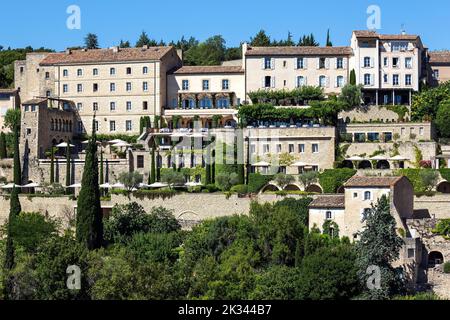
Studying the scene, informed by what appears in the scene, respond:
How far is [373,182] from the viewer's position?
52.6 m

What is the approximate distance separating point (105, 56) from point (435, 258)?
3370 centimetres

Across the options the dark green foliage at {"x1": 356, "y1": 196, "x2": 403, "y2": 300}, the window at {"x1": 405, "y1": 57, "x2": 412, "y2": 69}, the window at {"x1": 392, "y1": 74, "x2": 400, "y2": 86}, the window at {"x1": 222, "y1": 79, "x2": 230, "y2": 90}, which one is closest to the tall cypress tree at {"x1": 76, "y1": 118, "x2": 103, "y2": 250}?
the dark green foliage at {"x1": 356, "y1": 196, "x2": 403, "y2": 300}

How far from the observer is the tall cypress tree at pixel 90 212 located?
2151 inches

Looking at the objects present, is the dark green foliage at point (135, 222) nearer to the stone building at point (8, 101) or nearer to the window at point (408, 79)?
the stone building at point (8, 101)

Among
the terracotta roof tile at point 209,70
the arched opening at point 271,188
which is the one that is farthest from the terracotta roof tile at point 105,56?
the arched opening at point 271,188

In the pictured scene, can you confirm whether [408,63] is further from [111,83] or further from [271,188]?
[111,83]

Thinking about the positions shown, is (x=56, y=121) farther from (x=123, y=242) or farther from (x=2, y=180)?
(x=123, y=242)

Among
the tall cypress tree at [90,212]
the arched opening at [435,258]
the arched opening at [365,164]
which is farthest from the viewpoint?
the arched opening at [365,164]

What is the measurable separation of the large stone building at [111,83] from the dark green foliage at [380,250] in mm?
28278

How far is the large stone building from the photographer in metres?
73.9

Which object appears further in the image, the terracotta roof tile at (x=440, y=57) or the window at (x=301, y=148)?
the terracotta roof tile at (x=440, y=57)

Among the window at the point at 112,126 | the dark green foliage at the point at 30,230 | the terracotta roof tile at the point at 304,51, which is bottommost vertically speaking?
the dark green foliage at the point at 30,230
